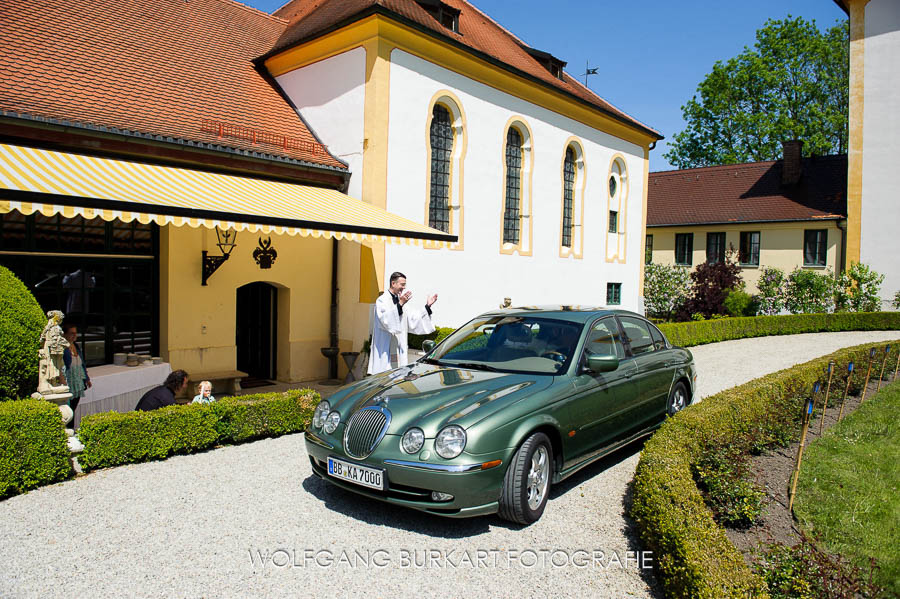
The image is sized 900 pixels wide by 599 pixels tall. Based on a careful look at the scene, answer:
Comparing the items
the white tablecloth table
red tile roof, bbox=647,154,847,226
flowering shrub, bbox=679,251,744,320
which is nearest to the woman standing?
the white tablecloth table

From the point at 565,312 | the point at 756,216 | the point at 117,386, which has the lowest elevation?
the point at 117,386

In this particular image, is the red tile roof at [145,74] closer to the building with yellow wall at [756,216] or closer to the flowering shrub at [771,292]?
the flowering shrub at [771,292]

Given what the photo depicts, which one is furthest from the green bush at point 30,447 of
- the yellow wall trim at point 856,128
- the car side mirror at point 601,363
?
the yellow wall trim at point 856,128

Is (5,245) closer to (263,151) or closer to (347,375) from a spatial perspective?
(263,151)

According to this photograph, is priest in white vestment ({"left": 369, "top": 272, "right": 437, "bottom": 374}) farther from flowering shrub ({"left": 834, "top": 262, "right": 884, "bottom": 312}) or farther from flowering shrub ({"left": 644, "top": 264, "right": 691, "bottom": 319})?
flowering shrub ({"left": 834, "top": 262, "right": 884, "bottom": 312})

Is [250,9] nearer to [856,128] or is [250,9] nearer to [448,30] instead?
[448,30]

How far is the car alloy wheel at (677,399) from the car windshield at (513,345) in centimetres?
215

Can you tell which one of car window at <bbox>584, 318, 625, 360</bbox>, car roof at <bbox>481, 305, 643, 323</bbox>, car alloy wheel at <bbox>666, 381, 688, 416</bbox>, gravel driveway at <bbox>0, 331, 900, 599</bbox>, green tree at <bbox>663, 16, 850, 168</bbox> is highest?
green tree at <bbox>663, 16, 850, 168</bbox>

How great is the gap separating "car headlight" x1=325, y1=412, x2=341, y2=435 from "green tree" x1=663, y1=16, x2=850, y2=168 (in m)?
45.8

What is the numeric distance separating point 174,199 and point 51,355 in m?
2.43

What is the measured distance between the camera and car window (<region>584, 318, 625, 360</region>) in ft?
19.7

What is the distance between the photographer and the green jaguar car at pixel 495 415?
4.41 meters

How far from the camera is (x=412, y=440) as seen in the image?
4.48 m

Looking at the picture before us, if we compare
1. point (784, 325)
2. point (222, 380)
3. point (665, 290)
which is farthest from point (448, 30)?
point (665, 290)
